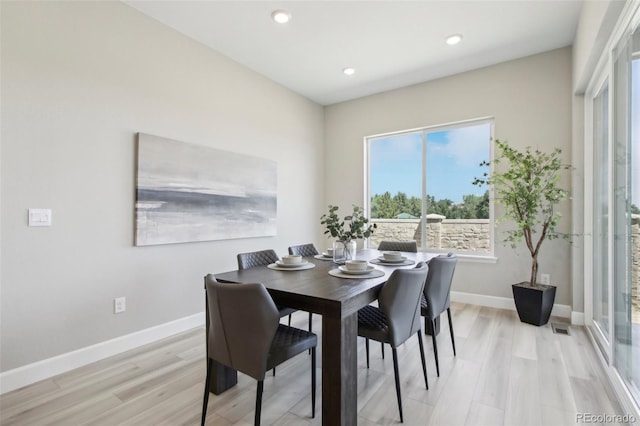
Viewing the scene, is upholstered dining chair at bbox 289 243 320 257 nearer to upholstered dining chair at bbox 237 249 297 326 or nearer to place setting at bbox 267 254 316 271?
upholstered dining chair at bbox 237 249 297 326

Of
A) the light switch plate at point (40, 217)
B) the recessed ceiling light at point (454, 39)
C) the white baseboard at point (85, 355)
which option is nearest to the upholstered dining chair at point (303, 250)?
the white baseboard at point (85, 355)

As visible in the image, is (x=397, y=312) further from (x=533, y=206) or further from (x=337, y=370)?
(x=533, y=206)

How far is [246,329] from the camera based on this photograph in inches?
57.2

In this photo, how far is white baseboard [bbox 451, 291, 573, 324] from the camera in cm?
330

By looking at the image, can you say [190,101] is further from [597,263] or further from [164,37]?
[597,263]

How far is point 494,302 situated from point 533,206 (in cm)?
126

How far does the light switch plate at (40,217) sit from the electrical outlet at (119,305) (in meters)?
0.77

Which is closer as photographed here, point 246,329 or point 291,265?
point 246,329

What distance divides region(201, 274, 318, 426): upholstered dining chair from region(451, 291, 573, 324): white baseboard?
2.97m

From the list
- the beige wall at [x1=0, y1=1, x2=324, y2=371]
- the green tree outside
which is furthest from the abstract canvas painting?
the green tree outside

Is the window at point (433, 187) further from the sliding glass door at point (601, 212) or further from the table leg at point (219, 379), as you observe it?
the table leg at point (219, 379)

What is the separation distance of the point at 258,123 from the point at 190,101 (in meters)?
0.93

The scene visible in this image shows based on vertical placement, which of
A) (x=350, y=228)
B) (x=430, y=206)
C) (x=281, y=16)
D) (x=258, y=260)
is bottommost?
(x=258, y=260)

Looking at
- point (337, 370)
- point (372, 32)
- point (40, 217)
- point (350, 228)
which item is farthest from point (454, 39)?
point (40, 217)
